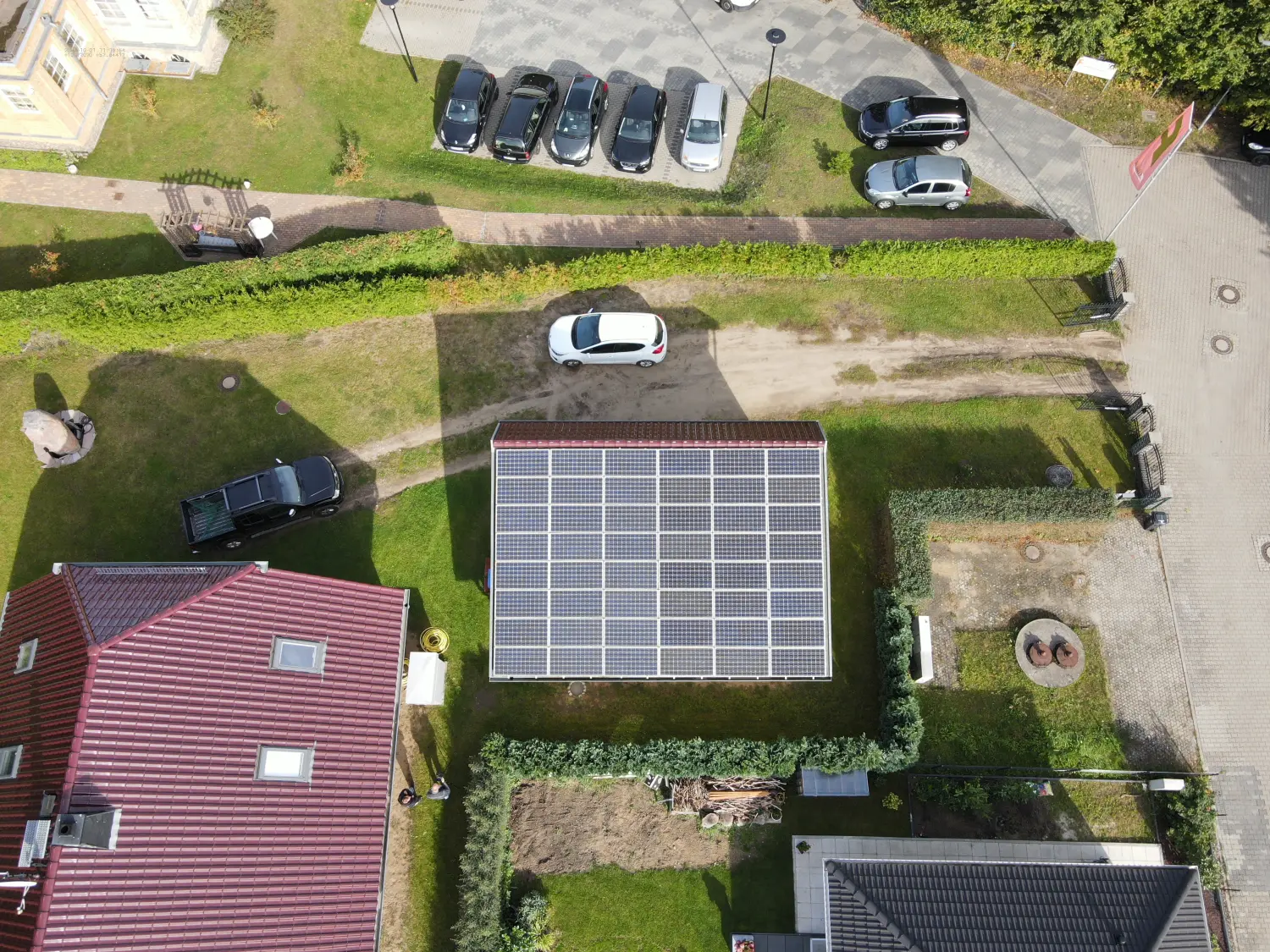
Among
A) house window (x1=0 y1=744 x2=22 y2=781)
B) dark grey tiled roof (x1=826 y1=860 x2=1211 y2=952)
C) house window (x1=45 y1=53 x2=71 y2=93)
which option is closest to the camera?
dark grey tiled roof (x1=826 y1=860 x2=1211 y2=952)

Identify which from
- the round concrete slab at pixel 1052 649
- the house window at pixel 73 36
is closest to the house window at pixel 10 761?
the house window at pixel 73 36

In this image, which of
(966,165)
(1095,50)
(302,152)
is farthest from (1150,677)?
(302,152)

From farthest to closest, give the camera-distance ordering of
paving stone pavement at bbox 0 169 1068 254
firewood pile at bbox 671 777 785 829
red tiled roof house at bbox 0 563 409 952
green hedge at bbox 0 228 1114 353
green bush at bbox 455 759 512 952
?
paving stone pavement at bbox 0 169 1068 254 → green hedge at bbox 0 228 1114 353 → firewood pile at bbox 671 777 785 829 → green bush at bbox 455 759 512 952 → red tiled roof house at bbox 0 563 409 952

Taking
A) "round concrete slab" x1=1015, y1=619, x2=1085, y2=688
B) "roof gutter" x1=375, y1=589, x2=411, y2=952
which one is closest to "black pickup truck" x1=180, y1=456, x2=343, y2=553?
"roof gutter" x1=375, y1=589, x2=411, y2=952

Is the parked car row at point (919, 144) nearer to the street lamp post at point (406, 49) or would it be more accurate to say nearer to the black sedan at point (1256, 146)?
the black sedan at point (1256, 146)

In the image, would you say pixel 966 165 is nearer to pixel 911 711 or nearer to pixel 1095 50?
pixel 1095 50

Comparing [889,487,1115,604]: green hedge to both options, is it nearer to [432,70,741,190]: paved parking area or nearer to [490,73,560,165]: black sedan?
[432,70,741,190]: paved parking area
